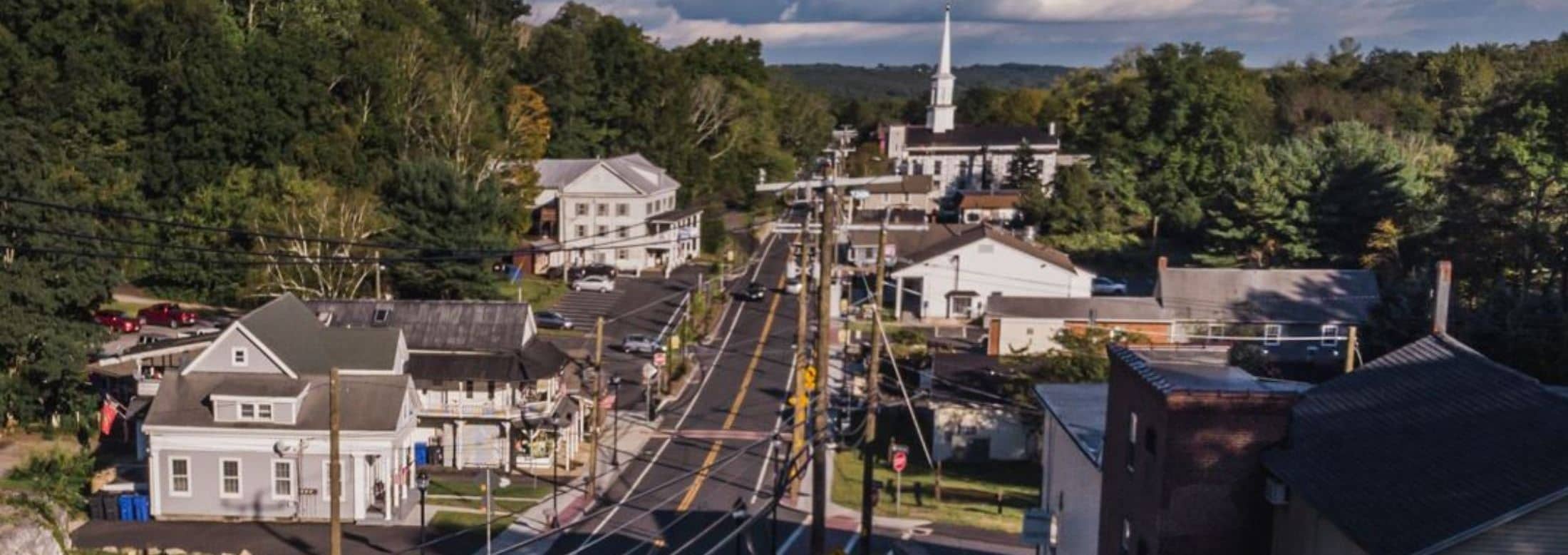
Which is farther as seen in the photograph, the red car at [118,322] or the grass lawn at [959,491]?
the red car at [118,322]

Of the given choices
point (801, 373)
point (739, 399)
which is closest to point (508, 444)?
point (739, 399)

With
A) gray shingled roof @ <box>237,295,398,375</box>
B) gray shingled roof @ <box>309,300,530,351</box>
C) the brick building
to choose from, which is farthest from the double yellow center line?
the brick building

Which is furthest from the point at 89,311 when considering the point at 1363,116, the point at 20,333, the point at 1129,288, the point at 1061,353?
the point at 1363,116

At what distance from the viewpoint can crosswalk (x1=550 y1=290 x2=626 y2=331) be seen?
46.0 metres

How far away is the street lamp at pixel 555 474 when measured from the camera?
2667cm

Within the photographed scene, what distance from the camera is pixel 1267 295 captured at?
145ft

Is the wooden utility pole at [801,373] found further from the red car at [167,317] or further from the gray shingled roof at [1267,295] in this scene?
the red car at [167,317]

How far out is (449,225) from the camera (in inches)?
1732

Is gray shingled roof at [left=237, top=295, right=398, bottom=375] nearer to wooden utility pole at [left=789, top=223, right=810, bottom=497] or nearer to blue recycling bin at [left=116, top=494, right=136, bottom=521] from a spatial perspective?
blue recycling bin at [left=116, top=494, right=136, bottom=521]

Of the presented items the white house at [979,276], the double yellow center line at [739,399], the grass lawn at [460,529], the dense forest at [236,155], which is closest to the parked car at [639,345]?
the double yellow center line at [739,399]

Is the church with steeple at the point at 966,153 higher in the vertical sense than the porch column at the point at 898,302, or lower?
higher

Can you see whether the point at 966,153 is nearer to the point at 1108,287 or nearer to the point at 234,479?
the point at 1108,287

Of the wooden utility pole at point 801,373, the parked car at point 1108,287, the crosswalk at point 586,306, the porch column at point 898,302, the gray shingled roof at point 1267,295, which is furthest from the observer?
the parked car at point 1108,287

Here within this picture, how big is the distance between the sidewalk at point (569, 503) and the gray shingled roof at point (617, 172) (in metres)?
23.5
